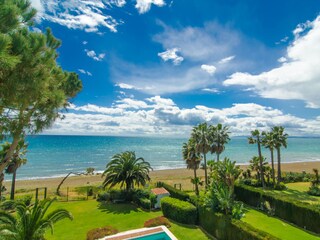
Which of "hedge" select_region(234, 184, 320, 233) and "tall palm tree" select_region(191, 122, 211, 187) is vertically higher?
"tall palm tree" select_region(191, 122, 211, 187)

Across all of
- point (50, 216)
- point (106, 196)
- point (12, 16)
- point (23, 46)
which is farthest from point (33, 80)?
point (106, 196)

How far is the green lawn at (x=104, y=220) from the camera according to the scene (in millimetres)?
17406

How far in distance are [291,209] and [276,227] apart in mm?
2901

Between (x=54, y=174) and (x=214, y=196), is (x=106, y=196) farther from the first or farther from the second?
(x=54, y=174)

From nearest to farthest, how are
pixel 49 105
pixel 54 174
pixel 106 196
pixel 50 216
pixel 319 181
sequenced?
pixel 49 105 → pixel 50 216 → pixel 106 196 → pixel 319 181 → pixel 54 174

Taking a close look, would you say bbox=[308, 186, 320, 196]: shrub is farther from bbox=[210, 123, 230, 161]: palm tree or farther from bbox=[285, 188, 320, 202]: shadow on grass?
bbox=[210, 123, 230, 161]: palm tree

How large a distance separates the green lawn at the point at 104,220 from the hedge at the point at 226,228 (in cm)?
90

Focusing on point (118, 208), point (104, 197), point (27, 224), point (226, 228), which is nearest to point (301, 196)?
point (226, 228)

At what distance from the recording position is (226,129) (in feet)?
119

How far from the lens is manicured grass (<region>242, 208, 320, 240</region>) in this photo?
54.5ft

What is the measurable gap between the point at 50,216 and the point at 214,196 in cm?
1237

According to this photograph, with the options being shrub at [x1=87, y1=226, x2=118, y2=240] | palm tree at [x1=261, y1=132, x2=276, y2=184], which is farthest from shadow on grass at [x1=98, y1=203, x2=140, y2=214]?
palm tree at [x1=261, y1=132, x2=276, y2=184]

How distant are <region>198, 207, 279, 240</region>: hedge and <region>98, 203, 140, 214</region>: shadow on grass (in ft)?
29.9

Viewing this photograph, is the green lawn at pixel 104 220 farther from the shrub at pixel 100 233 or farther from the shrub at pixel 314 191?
the shrub at pixel 314 191
